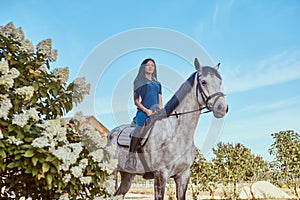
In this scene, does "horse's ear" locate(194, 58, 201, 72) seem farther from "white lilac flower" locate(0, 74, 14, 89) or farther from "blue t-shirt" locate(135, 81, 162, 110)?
"white lilac flower" locate(0, 74, 14, 89)

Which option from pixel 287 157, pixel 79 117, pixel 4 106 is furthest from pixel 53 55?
pixel 287 157

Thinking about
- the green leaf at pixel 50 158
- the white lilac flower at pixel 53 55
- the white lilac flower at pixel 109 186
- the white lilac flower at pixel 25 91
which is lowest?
the white lilac flower at pixel 109 186

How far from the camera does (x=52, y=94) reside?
283 centimetres

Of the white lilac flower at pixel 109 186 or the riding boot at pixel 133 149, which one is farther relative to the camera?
the riding boot at pixel 133 149

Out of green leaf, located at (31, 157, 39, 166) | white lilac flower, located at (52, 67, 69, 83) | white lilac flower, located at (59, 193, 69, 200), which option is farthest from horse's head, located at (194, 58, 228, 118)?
green leaf, located at (31, 157, 39, 166)

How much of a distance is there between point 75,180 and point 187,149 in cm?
170

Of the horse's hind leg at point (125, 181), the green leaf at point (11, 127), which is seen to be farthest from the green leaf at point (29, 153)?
the horse's hind leg at point (125, 181)

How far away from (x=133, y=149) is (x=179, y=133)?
23.7 inches

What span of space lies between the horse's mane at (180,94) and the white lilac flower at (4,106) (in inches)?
80.7

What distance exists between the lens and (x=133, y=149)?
13.6 feet

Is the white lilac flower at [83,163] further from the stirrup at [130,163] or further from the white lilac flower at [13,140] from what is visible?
the stirrup at [130,163]

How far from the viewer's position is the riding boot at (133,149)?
4070 mm

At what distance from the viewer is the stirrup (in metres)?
4.16

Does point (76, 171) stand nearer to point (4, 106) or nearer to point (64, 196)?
point (64, 196)
